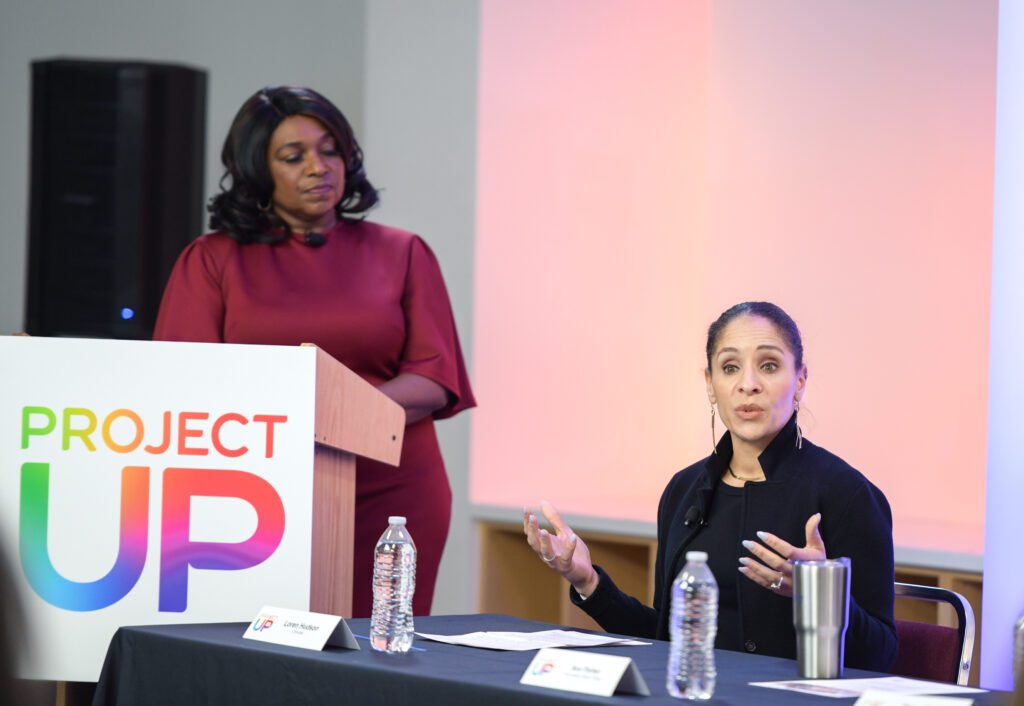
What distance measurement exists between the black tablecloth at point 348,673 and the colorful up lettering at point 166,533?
0.14 metres

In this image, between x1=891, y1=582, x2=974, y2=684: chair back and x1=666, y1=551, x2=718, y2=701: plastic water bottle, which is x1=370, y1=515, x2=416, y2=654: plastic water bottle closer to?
x1=666, y1=551, x2=718, y2=701: plastic water bottle

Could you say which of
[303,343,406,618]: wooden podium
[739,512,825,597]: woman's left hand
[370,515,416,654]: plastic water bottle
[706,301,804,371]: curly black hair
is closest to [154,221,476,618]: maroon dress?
[303,343,406,618]: wooden podium

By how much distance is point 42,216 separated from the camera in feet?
15.9

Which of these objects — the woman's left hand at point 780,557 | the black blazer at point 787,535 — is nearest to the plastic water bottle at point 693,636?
the woman's left hand at point 780,557

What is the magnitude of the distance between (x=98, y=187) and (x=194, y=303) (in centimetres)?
207

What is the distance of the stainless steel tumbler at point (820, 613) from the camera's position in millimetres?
1627

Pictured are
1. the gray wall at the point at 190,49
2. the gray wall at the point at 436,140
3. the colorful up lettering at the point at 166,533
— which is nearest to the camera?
the colorful up lettering at the point at 166,533

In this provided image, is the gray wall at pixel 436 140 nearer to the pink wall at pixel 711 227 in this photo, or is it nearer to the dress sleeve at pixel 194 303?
the pink wall at pixel 711 227

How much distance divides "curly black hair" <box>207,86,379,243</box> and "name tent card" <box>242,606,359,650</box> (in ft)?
4.46

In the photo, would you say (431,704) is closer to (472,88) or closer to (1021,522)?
(1021,522)

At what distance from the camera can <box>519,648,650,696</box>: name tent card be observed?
148 centimetres

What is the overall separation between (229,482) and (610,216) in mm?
2925

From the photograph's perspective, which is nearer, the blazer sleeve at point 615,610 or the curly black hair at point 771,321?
the blazer sleeve at point 615,610

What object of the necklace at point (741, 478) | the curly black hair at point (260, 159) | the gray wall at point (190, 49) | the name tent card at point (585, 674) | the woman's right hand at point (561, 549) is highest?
the gray wall at point (190, 49)
